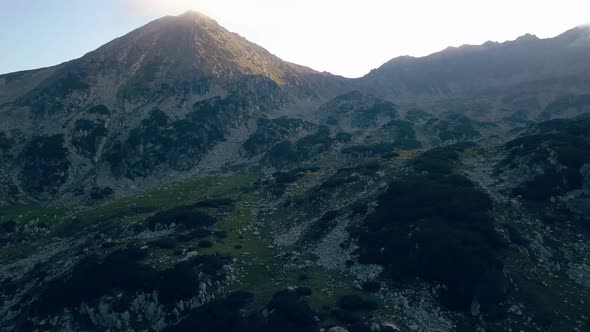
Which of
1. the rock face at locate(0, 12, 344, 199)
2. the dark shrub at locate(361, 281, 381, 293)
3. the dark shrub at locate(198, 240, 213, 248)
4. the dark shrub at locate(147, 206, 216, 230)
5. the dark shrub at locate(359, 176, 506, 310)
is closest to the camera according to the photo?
the dark shrub at locate(359, 176, 506, 310)

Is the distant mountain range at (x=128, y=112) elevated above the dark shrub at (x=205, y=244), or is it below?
above

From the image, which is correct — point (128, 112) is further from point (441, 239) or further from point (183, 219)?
point (441, 239)

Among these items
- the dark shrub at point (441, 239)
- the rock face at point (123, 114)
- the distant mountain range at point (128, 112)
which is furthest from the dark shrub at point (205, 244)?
the distant mountain range at point (128, 112)

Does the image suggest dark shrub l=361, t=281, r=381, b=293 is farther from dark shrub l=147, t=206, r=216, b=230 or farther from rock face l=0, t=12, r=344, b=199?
rock face l=0, t=12, r=344, b=199

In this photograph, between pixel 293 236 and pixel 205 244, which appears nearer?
pixel 205 244

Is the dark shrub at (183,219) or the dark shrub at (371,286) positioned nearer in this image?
the dark shrub at (371,286)

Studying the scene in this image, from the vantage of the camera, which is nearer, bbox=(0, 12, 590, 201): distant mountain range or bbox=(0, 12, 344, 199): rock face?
bbox=(0, 12, 344, 199): rock face

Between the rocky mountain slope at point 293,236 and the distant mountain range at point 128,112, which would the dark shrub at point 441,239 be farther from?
the distant mountain range at point 128,112

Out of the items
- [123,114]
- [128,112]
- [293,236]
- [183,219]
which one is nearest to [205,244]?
[183,219]

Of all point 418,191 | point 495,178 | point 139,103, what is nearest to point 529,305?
point 418,191

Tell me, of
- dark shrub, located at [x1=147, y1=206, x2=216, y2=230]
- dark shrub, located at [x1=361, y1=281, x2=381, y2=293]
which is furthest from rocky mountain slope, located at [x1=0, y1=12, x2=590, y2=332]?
dark shrub, located at [x1=147, y1=206, x2=216, y2=230]

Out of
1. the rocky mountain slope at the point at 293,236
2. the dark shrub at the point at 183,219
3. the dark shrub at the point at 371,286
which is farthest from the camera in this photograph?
the dark shrub at the point at 183,219
